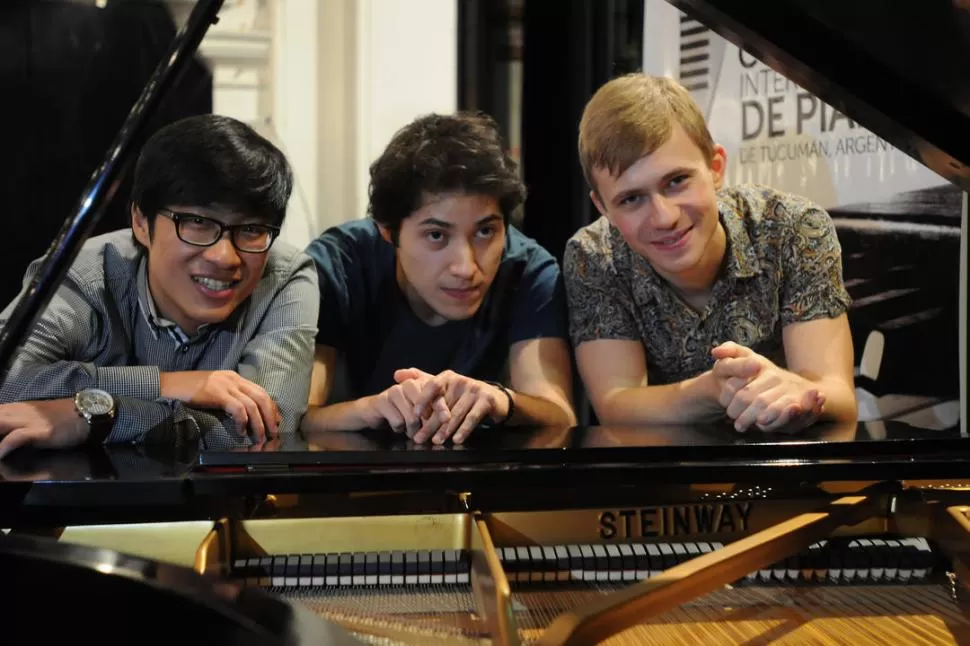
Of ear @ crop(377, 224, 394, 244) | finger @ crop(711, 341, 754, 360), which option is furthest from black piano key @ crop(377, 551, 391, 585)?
ear @ crop(377, 224, 394, 244)

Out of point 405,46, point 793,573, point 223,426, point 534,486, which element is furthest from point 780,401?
point 405,46

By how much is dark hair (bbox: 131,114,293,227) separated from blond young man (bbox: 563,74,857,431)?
2.46 ft

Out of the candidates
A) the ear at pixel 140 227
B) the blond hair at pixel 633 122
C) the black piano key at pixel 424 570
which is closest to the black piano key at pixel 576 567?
the black piano key at pixel 424 570

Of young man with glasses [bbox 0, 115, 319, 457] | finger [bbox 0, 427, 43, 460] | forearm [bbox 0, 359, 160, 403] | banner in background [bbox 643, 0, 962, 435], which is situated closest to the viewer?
finger [bbox 0, 427, 43, 460]

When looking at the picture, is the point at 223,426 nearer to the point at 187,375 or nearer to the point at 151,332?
the point at 187,375

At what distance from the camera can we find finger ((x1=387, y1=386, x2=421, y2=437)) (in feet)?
5.21

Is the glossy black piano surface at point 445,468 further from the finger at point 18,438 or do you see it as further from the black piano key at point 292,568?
the black piano key at point 292,568

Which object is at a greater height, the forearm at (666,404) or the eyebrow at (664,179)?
the eyebrow at (664,179)

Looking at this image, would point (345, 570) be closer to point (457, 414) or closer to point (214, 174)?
point (457, 414)

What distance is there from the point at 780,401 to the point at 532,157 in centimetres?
202

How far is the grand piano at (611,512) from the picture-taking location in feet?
3.93

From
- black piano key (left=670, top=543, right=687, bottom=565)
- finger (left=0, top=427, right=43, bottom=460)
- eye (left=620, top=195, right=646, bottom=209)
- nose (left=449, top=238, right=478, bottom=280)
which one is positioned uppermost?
eye (left=620, top=195, right=646, bottom=209)

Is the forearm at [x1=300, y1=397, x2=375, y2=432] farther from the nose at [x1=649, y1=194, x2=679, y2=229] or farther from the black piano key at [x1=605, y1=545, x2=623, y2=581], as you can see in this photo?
the nose at [x1=649, y1=194, x2=679, y2=229]

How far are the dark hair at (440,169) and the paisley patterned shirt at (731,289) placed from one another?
0.26m
